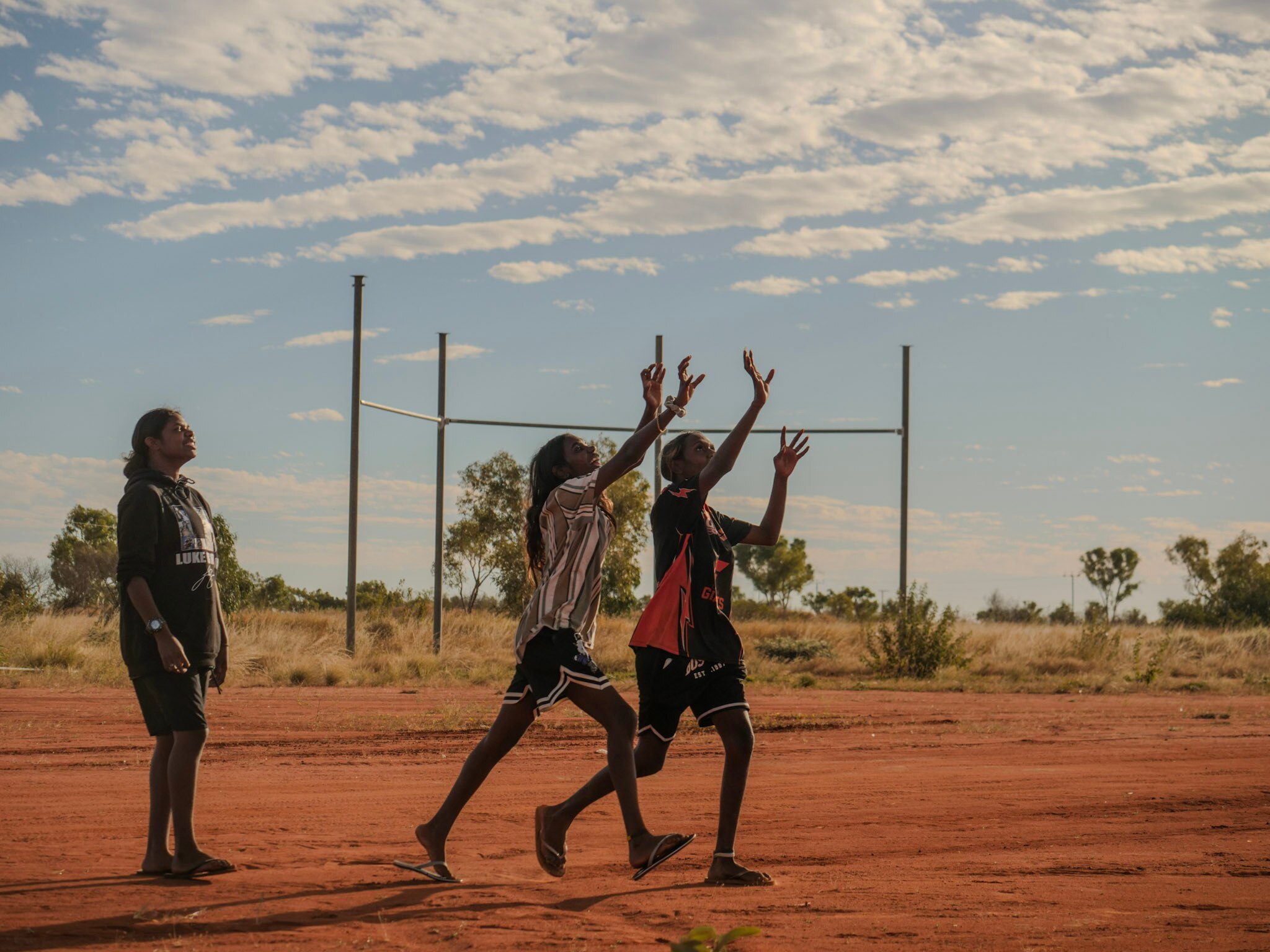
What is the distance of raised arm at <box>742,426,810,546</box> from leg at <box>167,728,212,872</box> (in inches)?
112

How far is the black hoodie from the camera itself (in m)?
5.77

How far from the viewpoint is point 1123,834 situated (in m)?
7.70

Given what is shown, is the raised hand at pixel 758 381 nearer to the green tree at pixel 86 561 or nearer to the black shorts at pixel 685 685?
the black shorts at pixel 685 685

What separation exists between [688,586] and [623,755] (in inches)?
33.2

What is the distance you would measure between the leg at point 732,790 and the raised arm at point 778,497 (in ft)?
3.16

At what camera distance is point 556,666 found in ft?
18.6

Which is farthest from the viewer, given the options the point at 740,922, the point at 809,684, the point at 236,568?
the point at 236,568

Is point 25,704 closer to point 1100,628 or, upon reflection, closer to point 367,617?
point 367,617

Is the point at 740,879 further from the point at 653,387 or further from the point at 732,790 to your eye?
the point at 653,387

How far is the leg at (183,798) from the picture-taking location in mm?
5723

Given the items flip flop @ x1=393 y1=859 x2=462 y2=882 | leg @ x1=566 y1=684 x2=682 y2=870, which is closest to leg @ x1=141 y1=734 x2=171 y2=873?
flip flop @ x1=393 y1=859 x2=462 y2=882

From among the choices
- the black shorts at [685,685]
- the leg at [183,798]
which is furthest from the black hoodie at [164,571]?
the black shorts at [685,685]

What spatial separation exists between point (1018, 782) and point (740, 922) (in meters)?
5.24

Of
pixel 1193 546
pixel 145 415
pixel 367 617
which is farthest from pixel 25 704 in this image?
pixel 1193 546
